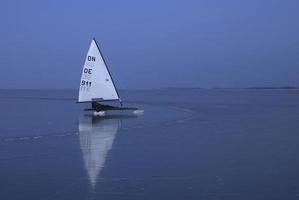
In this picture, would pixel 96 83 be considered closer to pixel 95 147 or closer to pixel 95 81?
pixel 95 81

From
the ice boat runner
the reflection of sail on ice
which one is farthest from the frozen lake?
the ice boat runner

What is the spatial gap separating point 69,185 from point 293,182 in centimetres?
464

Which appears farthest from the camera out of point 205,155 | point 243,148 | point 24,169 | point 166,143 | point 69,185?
point 166,143

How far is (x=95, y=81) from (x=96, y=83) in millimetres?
190

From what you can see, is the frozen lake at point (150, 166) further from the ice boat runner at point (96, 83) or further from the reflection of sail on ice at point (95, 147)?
the ice boat runner at point (96, 83)

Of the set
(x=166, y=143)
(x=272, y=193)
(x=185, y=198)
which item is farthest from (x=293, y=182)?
(x=166, y=143)

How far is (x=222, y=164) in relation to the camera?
1252 centimetres

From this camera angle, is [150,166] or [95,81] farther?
[95,81]

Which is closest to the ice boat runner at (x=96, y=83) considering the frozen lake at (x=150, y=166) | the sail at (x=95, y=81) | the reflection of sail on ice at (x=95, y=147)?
the sail at (x=95, y=81)

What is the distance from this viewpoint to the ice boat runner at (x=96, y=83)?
122 ft

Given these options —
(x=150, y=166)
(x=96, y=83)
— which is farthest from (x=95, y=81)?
(x=150, y=166)

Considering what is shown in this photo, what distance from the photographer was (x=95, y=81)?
123 feet

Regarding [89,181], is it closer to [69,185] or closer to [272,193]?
[69,185]

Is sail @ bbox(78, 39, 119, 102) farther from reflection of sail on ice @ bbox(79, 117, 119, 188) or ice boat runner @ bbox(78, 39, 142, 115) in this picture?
reflection of sail on ice @ bbox(79, 117, 119, 188)
